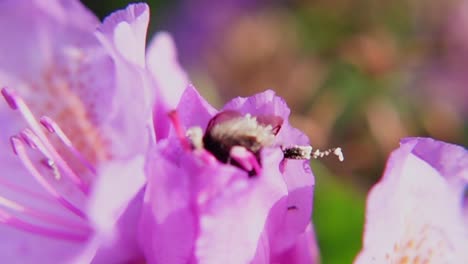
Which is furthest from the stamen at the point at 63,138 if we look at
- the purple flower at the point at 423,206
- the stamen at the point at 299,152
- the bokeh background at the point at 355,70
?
the bokeh background at the point at 355,70

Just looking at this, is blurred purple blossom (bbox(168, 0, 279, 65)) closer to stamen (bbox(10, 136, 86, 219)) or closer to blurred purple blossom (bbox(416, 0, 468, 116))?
blurred purple blossom (bbox(416, 0, 468, 116))

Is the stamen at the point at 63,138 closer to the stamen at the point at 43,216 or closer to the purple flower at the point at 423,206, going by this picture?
the stamen at the point at 43,216

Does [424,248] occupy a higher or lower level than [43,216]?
lower

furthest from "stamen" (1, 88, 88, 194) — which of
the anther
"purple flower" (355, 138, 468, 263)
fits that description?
"purple flower" (355, 138, 468, 263)

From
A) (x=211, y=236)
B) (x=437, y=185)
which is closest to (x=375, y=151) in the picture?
(x=437, y=185)

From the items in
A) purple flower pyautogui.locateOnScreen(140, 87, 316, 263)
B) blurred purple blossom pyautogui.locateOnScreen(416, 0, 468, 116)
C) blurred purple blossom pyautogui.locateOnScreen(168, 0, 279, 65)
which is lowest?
purple flower pyautogui.locateOnScreen(140, 87, 316, 263)

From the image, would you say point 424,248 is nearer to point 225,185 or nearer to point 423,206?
point 423,206

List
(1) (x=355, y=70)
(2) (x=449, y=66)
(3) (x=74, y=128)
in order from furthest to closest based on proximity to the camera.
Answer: (2) (x=449, y=66) → (1) (x=355, y=70) → (3) (x=74, y=128)

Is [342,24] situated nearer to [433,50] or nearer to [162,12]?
[433,50]

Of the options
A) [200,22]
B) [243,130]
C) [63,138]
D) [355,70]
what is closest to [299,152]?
[243,130]
